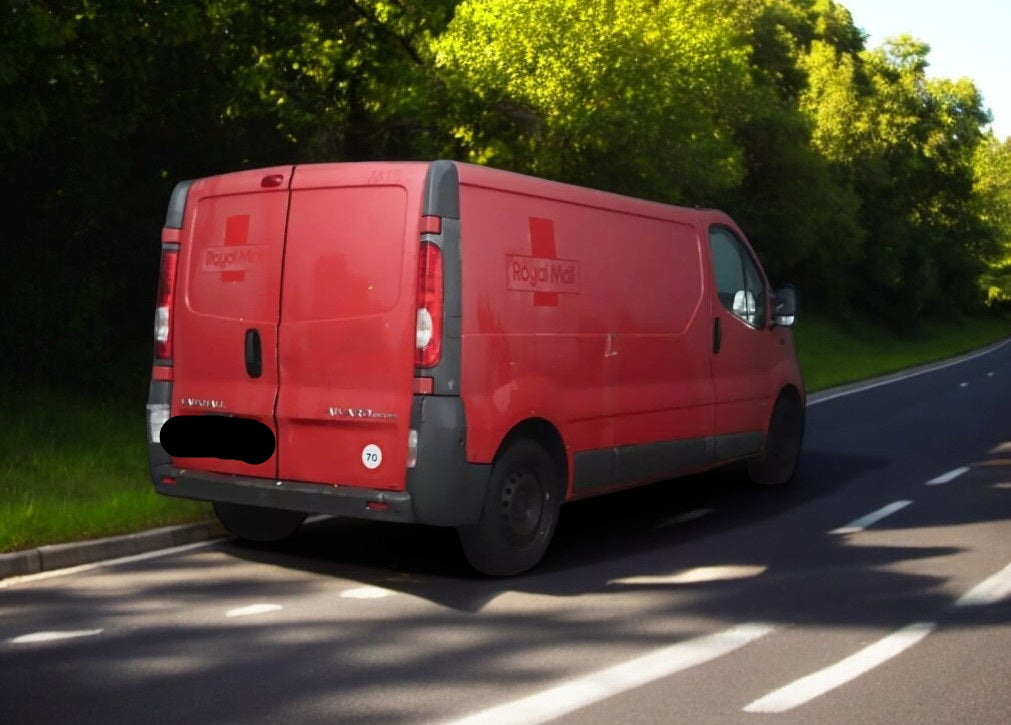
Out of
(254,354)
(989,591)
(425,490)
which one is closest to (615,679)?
(425,490)

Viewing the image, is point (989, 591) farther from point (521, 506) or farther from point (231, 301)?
point (231, 301)

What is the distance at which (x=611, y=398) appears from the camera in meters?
9.04

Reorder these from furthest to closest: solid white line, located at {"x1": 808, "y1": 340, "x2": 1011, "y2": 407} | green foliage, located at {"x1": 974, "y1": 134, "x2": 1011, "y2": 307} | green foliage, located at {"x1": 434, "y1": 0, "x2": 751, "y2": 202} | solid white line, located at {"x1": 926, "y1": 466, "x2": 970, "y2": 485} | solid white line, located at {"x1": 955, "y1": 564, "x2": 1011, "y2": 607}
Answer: green foliage, located at {"x1": 974, "y1": 134, "x2": 1011, "y2": 307}
solid white line, located at {"x1": 808, "y1": 340, "x2": 1011, "y2": 407}
green foliage, located at {"x1": 434, "y1": 0, "x2": 751, "y2": 202}
solid white line, located at {"x1": 926, "y1": 466, "x2": 970, "y2": 485}
solid white line, located at {"x1": 955, "y1": 564, "x2": 1011, "y2": 607}

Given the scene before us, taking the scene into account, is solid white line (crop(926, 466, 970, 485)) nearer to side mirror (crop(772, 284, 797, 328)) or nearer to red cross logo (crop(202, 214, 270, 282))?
side mirror (crop(772, 284, 797, 328))

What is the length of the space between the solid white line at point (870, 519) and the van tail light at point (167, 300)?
14.4ft

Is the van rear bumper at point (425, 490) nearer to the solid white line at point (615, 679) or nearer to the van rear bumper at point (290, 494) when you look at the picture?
the van rear bumper at point (290, 494)

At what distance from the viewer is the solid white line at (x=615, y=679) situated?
5301 mm

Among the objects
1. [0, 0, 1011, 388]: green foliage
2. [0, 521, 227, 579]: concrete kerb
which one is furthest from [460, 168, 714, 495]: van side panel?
[0, 0, 1011, 388]: green foliage

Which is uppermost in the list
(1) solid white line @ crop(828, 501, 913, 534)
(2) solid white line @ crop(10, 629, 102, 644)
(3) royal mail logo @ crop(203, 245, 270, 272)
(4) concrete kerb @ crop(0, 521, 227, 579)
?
(3) royal mail logo @ crop(203, 245, 270, 272)

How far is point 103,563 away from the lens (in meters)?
8.54

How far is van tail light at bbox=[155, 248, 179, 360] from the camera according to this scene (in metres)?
8.57

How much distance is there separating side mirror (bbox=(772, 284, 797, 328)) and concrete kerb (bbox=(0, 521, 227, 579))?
454 cm

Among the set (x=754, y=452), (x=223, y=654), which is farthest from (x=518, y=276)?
(x=754, y=452)

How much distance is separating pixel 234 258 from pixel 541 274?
66.1 inches
